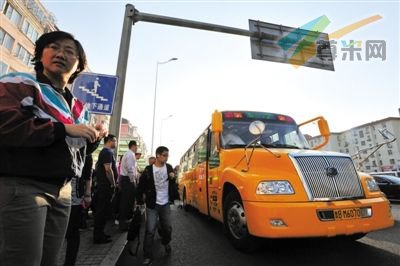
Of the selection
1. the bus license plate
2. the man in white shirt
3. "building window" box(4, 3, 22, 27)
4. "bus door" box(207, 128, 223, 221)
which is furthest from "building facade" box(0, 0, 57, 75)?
the bus license plate

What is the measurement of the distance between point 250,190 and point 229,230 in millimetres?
1088

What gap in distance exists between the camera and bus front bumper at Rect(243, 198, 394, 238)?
136 inches

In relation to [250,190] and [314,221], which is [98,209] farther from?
[314,221]

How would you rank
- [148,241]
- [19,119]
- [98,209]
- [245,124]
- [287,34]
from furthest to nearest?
[287,34] < [245,124] < [98,209] < [148,241] < [19,119]

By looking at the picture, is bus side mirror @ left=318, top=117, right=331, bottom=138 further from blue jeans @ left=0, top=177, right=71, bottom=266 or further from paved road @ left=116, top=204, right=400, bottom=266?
blue jeans @ left=0, top=177, right=71, bottom=266

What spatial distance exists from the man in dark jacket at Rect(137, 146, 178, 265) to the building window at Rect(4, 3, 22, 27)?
92.8ft

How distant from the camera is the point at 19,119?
1329 millimetres

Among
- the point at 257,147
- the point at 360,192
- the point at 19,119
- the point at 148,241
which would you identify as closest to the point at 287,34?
the point at 257,147

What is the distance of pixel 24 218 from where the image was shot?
1.30m

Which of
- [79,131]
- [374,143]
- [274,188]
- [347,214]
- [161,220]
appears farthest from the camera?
[374,143]

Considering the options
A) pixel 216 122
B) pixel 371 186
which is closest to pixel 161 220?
pixel 216 122

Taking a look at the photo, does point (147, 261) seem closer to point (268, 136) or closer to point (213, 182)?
point (213, 182)

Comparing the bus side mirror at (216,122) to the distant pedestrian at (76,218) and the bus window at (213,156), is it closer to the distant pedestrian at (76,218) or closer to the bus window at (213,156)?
the bus window at (213,156)

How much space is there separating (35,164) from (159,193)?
331cm
